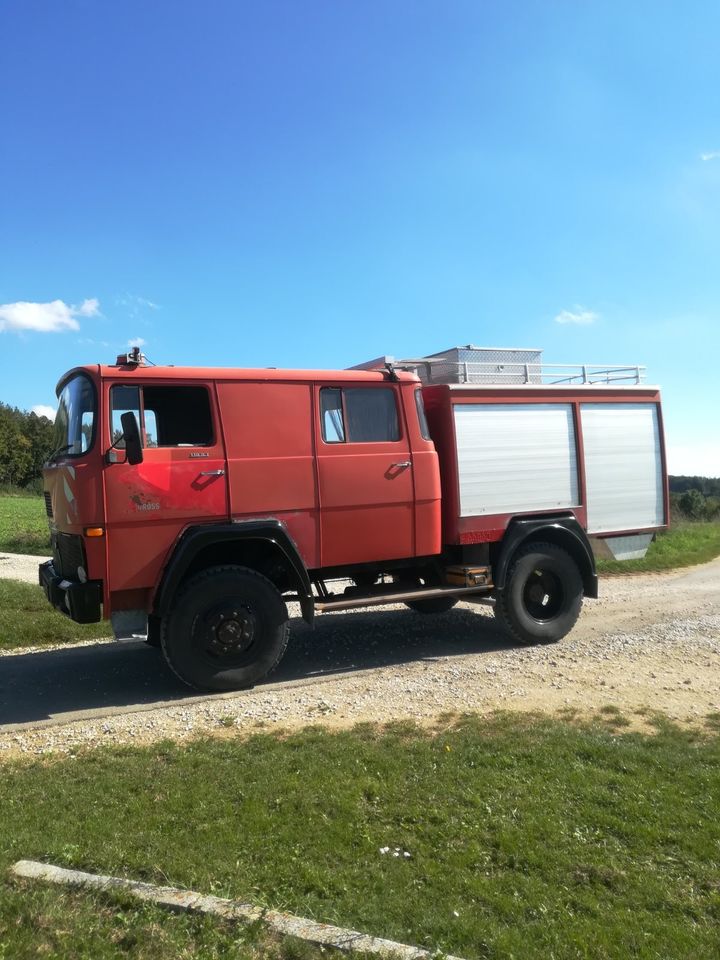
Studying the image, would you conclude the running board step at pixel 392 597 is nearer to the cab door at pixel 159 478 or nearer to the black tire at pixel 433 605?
the cab door at pixel 159 478

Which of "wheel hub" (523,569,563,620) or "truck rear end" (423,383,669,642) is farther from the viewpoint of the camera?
"wheel hub" (523,569,563,620)

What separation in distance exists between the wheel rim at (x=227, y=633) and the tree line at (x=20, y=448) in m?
68.7

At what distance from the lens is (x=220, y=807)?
4117 mm

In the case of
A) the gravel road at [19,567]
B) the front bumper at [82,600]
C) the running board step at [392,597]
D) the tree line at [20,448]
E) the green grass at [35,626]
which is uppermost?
the tree line at [20,448]

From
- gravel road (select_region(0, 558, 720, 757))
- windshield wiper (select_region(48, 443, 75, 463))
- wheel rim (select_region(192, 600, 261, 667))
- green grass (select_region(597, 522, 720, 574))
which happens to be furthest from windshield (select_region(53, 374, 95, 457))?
green grass (select_region(597, 522, 720, 574))

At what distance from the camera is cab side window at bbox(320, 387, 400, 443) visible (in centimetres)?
729

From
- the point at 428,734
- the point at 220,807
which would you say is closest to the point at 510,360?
the point at 428,734

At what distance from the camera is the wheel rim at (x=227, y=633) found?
22.0ft

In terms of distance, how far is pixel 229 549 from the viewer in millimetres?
7000

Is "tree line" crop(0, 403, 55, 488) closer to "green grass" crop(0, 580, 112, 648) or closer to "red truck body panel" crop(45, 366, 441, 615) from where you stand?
"green grass" crop(0, 580, 112, 648)

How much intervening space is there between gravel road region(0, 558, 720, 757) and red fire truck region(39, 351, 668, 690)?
0.50 metres

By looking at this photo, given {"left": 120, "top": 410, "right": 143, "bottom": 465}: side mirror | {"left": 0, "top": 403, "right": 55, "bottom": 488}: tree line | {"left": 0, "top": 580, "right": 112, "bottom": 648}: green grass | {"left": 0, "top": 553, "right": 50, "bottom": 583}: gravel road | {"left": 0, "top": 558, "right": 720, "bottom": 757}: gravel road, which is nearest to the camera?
{"left": 0, "top": 558, "right": 720, "bottom": 757}: gravel road

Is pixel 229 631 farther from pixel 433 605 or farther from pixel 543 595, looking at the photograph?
pixel 433 605

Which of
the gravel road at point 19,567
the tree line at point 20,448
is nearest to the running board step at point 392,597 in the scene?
the gravel road at point 19,567
